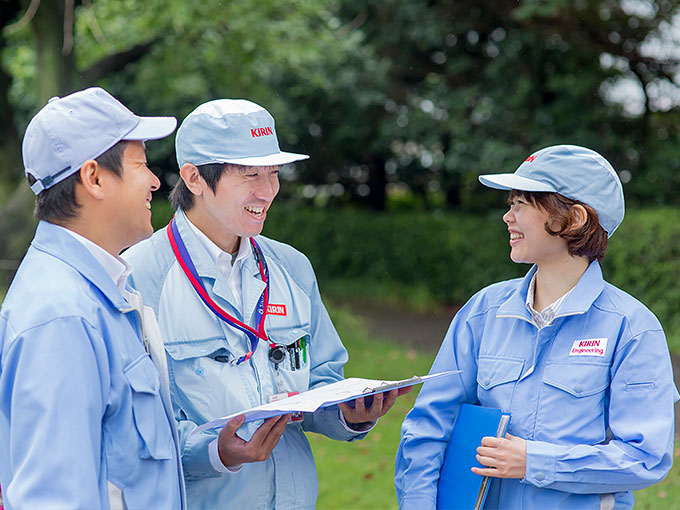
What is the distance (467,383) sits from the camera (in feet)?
9.08

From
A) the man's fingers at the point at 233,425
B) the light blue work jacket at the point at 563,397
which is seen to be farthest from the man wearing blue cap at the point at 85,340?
the light blue work jacket at the point at 563,397

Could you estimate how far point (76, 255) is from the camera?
1936mm

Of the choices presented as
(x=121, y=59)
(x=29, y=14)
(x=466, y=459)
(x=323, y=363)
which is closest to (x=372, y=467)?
(x=323, y=363)

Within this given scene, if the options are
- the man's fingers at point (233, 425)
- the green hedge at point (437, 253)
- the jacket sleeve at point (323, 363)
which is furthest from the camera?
the green hedge at point (437, 253)

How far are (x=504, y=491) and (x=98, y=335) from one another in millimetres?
1467

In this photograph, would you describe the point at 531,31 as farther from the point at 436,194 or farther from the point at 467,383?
the point at 467,383

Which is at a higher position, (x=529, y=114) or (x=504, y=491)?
(x=529, y=114)

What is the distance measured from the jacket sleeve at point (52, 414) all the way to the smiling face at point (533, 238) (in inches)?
59.0

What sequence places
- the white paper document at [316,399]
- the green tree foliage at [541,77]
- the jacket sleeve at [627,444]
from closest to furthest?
the white paper document at [316,399], the jacket sleeve at [627,444], the green tree foliage at [541,77]

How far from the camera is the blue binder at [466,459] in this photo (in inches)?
102

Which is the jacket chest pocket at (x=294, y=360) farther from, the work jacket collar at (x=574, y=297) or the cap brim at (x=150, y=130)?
the cap brim at (x=150, y=130)

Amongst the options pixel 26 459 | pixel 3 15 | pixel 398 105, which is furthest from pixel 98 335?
pixel 398 105

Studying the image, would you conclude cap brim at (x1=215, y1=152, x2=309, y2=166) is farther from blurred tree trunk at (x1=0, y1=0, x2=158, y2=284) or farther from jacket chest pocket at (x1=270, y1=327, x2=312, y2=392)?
blurred tree trunk at (x1=0, y1=0, x2=158, y2=284)

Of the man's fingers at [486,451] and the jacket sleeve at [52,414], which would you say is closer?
the jacket sleeve at [52,414]
